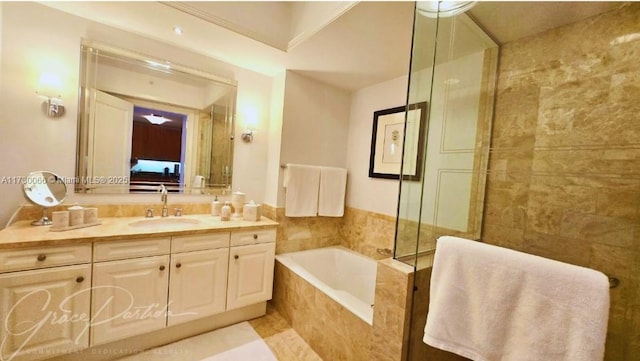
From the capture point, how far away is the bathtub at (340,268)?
2.32 meters

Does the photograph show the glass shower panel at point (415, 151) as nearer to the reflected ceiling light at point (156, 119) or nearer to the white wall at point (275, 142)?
the white wall at point (275, 142)

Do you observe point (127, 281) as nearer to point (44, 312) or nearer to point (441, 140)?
point (44, 312)

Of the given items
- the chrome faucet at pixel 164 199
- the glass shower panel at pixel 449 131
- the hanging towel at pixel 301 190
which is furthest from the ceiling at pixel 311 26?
the chrome faucet at pixel 164 199

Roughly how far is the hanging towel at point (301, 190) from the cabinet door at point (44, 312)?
1461mm

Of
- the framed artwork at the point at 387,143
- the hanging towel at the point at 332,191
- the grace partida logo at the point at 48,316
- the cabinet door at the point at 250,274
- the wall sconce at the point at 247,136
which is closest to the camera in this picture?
the grace partida logo at the point at 48,316

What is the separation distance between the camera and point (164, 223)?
76.3 inches

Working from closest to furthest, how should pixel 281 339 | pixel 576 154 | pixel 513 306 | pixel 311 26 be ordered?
pixel 513 306, pixel 576 154, pixel 311 26, pixel 281 339

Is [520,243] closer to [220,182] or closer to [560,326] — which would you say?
[560,326]

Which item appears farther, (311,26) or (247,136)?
(247,136)

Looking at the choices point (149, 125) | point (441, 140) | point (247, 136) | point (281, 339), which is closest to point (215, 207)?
point (247, 136)

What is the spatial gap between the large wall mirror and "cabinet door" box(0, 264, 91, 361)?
69 centimetres

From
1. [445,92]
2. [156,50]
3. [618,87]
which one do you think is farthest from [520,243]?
[156,50]

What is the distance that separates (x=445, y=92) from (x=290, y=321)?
2.07m

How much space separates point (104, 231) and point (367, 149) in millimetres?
2231
